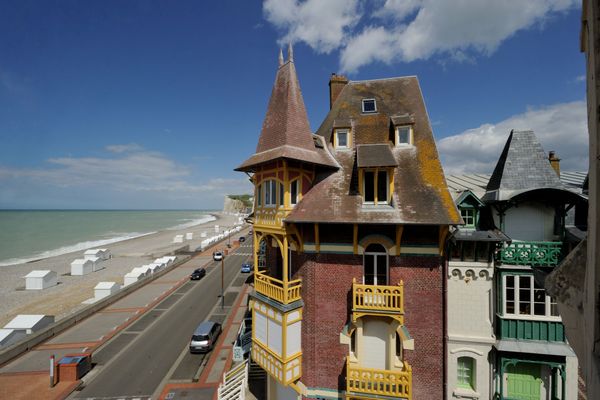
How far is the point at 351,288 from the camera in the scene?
460 inches

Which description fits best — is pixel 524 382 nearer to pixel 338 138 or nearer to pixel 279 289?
pixel 279 289

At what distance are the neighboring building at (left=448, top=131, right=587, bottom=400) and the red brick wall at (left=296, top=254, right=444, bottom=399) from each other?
2.42ft

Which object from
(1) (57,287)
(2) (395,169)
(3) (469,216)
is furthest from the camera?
(1) (57,287)

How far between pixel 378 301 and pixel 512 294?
5.61 m

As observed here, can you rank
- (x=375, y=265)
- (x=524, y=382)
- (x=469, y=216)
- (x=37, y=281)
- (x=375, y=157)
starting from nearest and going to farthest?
(x=524, y=382), (x=375, y=157), (x=375, y=265), (x=469, y=216), (x=37, y=281)

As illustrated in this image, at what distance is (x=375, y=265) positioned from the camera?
1157 centimetres

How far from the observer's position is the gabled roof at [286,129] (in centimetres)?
1193

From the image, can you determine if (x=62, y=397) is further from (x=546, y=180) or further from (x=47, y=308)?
(x=546, y=180)

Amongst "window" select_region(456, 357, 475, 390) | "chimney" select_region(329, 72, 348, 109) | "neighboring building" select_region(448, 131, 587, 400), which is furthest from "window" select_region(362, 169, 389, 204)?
"window" select_region(456, 357, 475, 390)

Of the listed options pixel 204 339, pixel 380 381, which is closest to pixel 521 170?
pixel 380 381

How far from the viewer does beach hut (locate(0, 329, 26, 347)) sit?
18.9 meters

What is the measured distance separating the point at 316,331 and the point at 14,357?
900 inches

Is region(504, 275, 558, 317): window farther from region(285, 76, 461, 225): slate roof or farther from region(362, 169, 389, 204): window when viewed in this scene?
region(362, 169, 389, 204): window

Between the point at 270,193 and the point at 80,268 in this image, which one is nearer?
the point at 270,193
